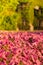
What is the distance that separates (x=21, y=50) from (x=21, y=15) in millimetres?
6145

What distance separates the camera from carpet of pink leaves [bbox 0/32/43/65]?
6.36 metres

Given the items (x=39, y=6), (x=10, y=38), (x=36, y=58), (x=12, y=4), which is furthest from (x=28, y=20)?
(x=36, y=58)

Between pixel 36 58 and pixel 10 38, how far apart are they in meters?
1.29

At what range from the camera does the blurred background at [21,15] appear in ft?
35.5

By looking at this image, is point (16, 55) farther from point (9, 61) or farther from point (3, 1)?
point (3, 1)

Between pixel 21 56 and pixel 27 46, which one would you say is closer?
pixel 21 56

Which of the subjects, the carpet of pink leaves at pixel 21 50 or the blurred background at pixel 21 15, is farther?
the blurred background at pixel 21 15

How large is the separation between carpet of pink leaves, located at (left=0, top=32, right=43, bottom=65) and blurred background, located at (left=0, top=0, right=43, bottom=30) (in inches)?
108

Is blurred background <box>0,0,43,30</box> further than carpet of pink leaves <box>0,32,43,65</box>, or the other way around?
blurred background <box>0,0,43,30</box>

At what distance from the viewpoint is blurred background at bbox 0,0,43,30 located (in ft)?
35.5

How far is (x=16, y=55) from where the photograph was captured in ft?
21.5

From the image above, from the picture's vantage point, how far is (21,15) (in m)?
12.9

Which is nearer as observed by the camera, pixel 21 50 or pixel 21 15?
pixel 21 50

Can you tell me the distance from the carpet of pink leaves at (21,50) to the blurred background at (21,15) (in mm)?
2743
